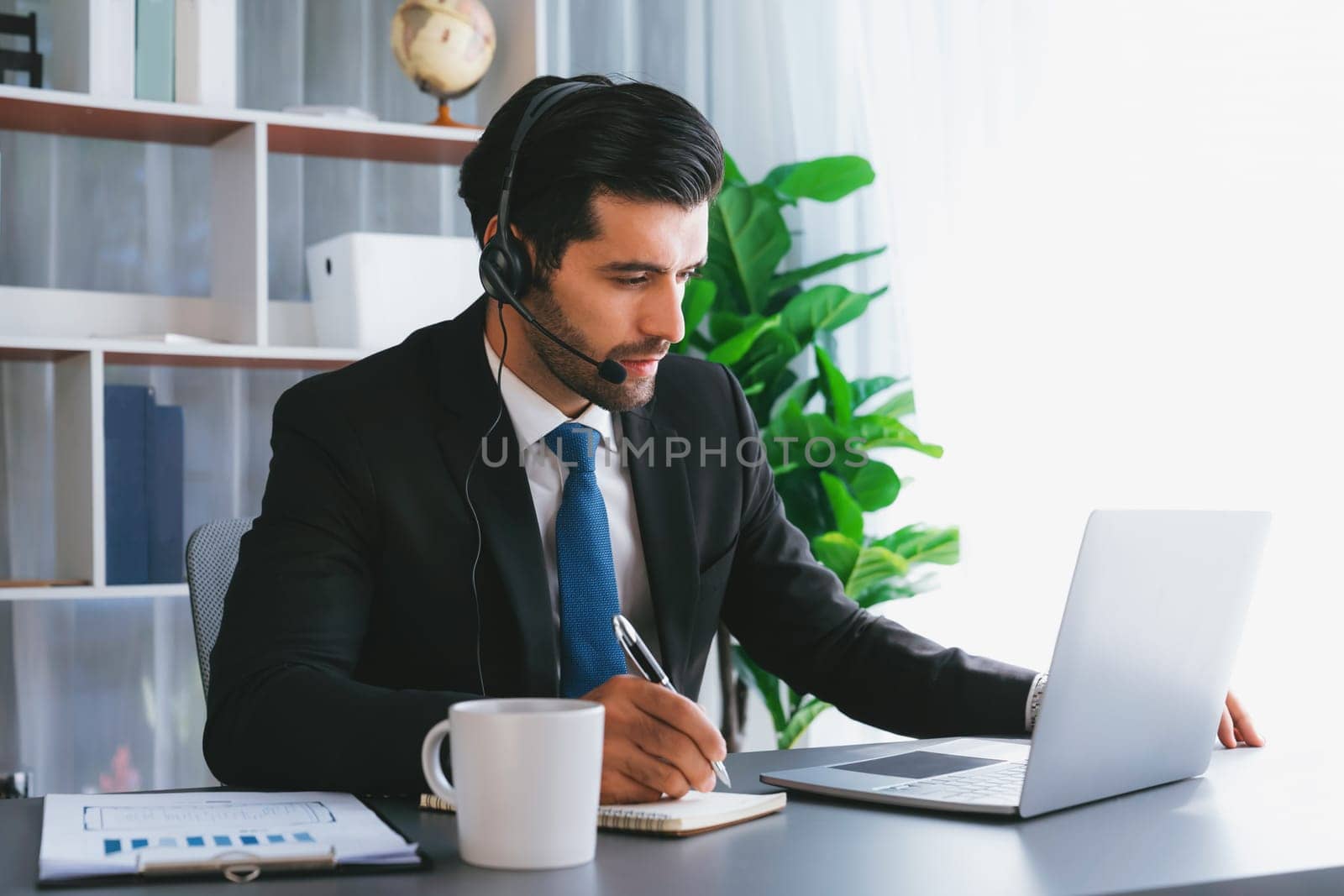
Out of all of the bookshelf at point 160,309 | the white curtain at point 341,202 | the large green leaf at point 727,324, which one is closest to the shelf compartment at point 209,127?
the bookshelf at point 160,309

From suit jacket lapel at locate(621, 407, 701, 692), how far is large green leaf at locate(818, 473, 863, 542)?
104 centimetres

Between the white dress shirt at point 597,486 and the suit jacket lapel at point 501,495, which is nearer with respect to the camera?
the suit jacket lapel at point 501,495

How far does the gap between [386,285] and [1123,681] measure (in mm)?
1743

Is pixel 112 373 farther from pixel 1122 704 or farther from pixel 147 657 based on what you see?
pixel 1122 704

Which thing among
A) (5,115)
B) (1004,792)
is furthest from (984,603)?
(5,115)

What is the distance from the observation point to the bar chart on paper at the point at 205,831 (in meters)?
0.76

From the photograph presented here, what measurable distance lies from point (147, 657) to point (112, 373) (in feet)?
1.85

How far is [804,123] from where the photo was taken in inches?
120

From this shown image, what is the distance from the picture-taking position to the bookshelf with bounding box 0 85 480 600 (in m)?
2.23

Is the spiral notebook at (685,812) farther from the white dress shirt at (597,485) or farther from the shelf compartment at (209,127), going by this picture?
the shelf compartment at (209,127)

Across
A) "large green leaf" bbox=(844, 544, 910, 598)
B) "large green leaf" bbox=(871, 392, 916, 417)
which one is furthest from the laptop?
"large green leaf" bbox=(871, 392, 916, 417)

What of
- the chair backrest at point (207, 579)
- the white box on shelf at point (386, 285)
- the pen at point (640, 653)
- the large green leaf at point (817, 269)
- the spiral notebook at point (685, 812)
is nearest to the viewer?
the spiral notebook at point (685, 812)

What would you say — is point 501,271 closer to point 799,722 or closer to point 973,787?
point 973,787

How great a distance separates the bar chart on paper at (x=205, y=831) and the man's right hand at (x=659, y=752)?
157mm
